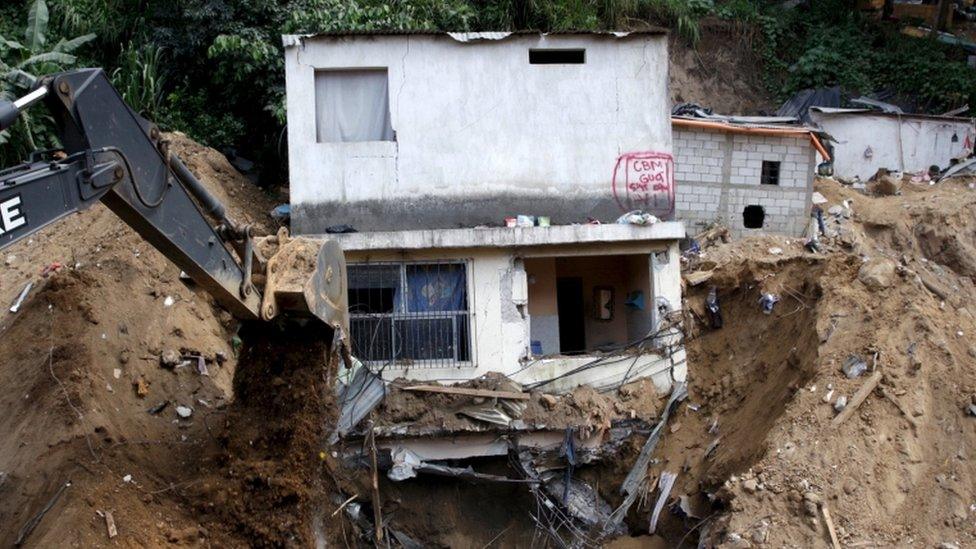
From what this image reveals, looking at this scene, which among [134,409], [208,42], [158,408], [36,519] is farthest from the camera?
[208,42]

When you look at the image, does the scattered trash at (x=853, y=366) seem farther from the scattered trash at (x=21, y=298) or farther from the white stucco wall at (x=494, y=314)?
the scattered trash at (x=21, y=298)

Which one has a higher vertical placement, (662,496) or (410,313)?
(410,313)

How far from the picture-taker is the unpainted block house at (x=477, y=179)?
16.6m

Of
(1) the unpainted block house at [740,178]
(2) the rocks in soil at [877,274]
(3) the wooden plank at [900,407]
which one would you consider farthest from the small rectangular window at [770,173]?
(3) the wooden plank at [900,407]

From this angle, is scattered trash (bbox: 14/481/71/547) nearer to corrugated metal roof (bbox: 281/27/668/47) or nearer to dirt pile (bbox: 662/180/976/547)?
corrugated metal roof (bbox: 281/27/668/47)

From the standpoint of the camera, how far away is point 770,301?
57.2ft

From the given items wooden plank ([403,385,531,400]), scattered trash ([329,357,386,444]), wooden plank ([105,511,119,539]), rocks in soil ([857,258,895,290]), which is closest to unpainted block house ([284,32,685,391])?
wooden plank ([403,385,531,400])

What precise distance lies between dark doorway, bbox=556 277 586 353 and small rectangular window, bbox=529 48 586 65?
418cm

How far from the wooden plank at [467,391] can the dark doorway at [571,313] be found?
3.71 m

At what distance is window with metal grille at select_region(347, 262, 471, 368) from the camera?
16.6m

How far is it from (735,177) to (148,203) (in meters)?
14.5

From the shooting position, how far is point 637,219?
1661cm

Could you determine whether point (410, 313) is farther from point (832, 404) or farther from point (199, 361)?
point (832, 404)

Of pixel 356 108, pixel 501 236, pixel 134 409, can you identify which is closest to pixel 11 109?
pixel 134 409
